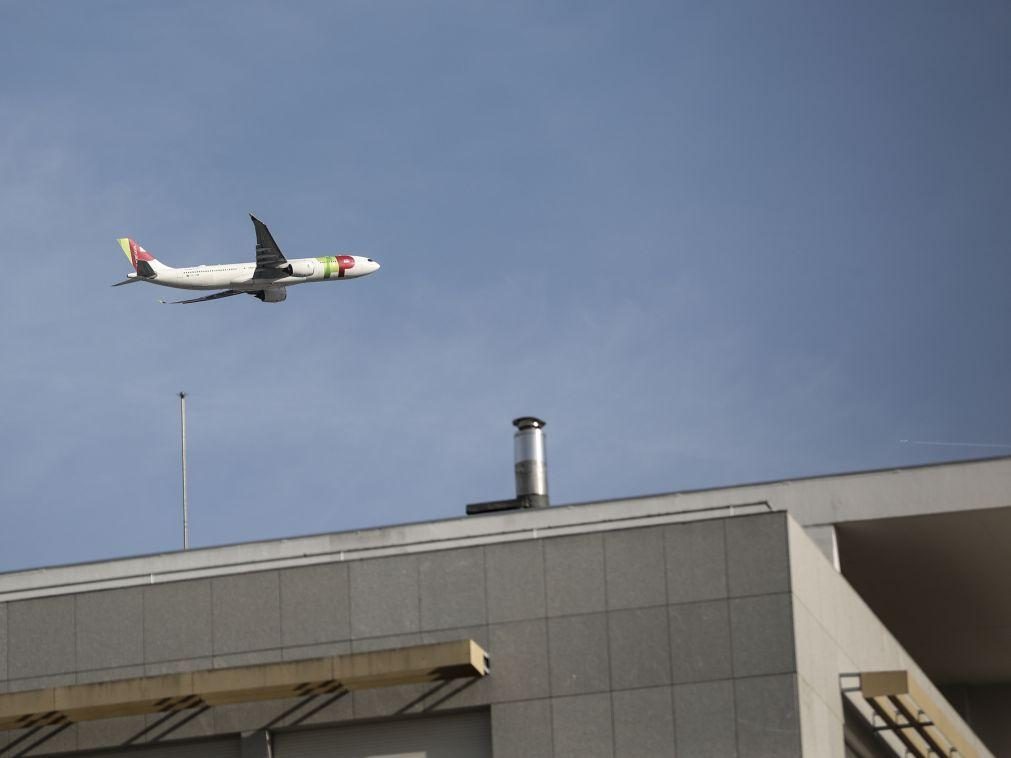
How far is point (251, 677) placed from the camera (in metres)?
32.4

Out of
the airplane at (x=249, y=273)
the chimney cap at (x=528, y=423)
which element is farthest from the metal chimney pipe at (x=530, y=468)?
the airplane at (x=249, y=273)

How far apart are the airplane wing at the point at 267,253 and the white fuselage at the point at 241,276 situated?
458 millimetres

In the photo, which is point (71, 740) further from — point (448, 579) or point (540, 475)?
point (540, 475)

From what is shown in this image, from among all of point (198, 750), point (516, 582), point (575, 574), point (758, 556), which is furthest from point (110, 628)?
point (758, 556)

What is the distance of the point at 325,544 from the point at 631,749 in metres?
13.6

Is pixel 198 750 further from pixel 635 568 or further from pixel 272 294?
pixel 272 294

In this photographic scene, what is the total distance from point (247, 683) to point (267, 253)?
51.4 m

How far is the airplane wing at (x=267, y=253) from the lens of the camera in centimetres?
8108

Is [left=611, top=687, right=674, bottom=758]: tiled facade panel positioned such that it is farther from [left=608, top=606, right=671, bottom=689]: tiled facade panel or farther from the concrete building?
[left=608, top=606, right=671, bottom=689]: tiled facade panel

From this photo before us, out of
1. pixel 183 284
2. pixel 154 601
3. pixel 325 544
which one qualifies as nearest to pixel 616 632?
pixel 154 601

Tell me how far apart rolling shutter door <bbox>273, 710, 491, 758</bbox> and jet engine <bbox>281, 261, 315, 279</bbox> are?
50908mm

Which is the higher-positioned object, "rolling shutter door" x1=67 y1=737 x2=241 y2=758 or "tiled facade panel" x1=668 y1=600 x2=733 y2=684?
"tiled facade panel" x1=668 y1=600 x2=733 y2=684

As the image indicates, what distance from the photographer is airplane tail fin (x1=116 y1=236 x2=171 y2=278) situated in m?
86.2

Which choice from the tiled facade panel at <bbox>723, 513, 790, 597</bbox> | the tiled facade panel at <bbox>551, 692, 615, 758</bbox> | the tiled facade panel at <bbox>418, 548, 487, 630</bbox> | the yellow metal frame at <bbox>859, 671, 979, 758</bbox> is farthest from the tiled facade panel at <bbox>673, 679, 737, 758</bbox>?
the tiled facade panel at <bbox>418, 548, 487, 630</bbox>
